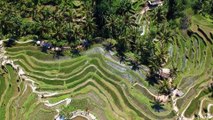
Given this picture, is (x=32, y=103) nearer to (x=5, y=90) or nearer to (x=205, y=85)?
(x=5, y=90)

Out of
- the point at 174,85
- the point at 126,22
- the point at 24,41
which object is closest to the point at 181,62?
the point at 174,85

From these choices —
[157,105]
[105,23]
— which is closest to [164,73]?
A: [157,105]

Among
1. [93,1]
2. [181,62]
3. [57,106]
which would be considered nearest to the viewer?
[57,106]

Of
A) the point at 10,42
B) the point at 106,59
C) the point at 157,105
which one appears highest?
the point at 10,42

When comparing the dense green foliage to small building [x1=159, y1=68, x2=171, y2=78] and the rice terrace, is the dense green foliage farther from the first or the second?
small building [x1=159, y1=68, x2=171, y2=78]

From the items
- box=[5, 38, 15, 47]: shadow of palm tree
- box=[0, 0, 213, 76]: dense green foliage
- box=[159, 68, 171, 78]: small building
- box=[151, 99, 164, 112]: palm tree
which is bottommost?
box=[151, 99, 164, 112]: palm tree

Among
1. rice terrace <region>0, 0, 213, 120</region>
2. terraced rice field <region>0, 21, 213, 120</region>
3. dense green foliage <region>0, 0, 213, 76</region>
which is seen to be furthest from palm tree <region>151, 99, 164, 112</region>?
dense green foliage <region>0, 0, 213, 76</region>

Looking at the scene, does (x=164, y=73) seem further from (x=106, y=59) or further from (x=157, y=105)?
(x=106, y=59)
